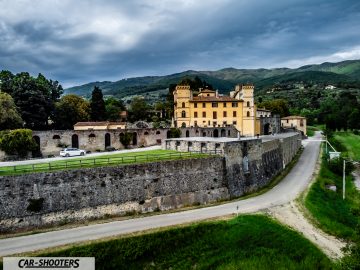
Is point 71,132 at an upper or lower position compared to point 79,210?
upper

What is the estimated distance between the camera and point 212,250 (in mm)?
20750

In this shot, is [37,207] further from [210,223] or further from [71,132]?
[71,132]

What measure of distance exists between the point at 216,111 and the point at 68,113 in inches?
1040

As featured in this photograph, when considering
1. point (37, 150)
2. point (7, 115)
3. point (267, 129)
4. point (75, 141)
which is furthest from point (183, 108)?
point (7, 115)

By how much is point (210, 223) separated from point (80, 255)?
8.56 metres

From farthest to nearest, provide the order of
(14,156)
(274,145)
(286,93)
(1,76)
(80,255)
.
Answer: (286,93)
(1,76)
(274,145)
(14,156)
(80,255)

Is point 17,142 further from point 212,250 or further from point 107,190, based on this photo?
point 212,250

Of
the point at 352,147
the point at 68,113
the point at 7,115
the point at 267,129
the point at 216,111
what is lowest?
the point at 352,147

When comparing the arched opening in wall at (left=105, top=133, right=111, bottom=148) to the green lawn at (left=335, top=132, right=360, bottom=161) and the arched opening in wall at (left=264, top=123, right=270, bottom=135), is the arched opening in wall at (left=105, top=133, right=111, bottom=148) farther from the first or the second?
the green lawn at (left=335, top=132, right=360, bottom=161)

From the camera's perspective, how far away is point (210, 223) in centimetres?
2247

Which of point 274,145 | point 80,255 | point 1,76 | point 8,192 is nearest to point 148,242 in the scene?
point 80,255

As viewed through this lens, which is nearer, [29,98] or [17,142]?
[17,142]

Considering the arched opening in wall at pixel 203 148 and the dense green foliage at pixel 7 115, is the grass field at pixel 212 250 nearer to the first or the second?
the arched opening in wall at pixel 203 148

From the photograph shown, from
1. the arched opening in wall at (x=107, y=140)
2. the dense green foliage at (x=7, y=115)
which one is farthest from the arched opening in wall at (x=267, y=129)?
the dense green foliage at (x=7, y=115)
